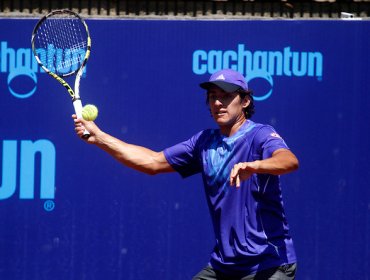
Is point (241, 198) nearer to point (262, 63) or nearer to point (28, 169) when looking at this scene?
point (262, 63)

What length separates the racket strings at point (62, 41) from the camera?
18.6 ft

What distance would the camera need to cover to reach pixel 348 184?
5852 millimetres

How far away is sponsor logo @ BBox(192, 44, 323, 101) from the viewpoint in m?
5.82

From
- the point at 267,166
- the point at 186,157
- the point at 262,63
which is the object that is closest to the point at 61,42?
the point at 262,63

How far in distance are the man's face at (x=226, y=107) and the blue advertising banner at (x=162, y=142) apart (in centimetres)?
176

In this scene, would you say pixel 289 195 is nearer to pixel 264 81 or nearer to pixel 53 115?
pixel 264 81

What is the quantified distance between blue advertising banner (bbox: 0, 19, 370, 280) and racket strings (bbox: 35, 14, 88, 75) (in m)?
0.19

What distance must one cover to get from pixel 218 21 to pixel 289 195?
1345mm

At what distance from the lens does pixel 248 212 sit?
3.88 m

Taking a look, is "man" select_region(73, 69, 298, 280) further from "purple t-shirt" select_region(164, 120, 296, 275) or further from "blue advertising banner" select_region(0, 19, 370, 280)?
"blue advertising banner" select_region(0, 19, 370, 280)

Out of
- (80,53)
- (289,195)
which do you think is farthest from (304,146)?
(80,53)

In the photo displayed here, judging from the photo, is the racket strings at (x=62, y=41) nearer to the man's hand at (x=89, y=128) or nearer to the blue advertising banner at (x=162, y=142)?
the blue advertising banner at (x=162, y=142)

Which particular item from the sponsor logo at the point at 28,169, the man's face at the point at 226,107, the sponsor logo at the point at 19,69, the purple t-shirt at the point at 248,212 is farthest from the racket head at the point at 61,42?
the purple t-shirt at the point at 248,212

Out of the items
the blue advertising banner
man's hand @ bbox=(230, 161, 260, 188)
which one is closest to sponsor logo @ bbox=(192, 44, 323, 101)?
the blue advertising banner
